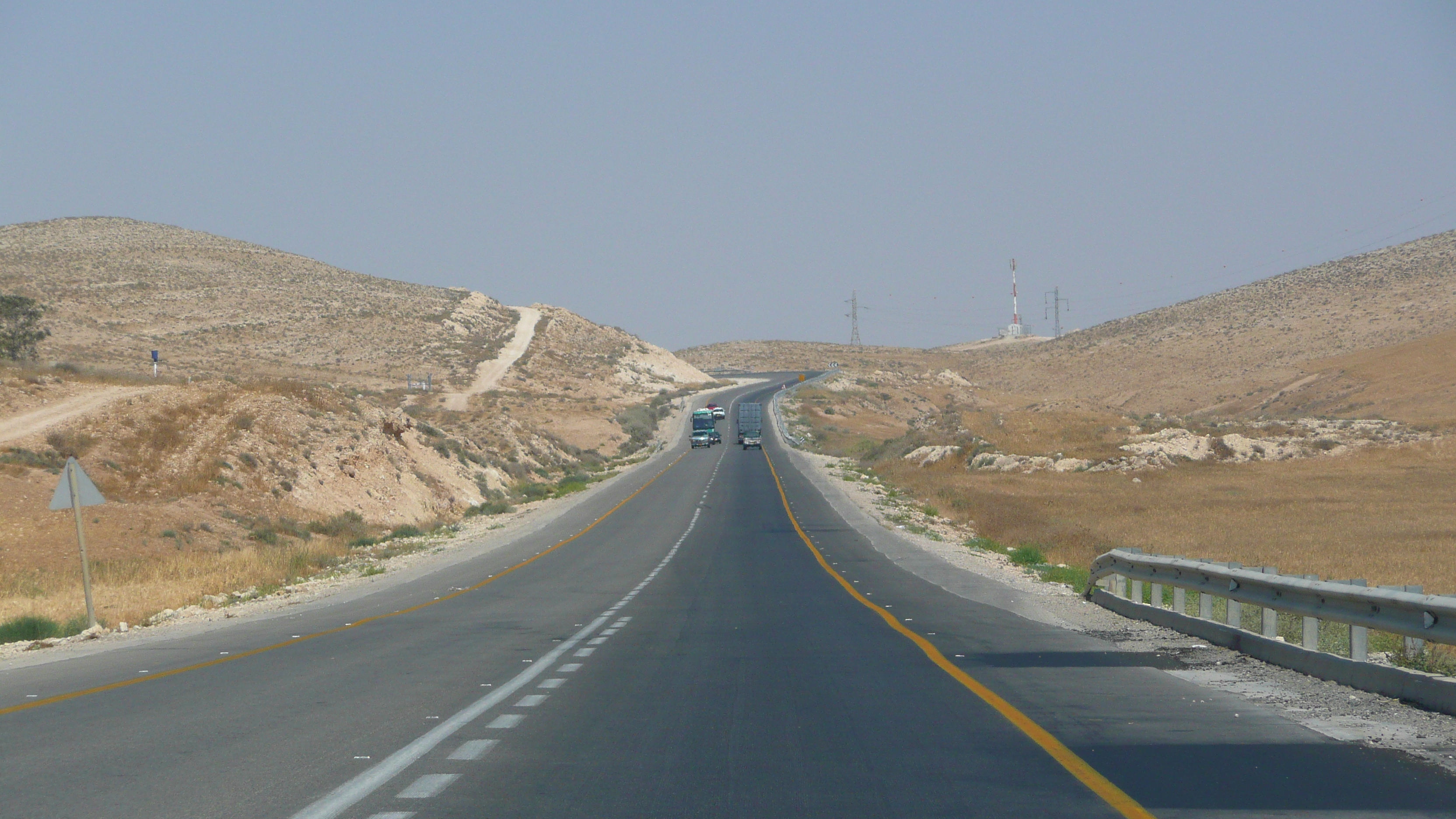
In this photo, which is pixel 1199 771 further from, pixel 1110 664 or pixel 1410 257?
pixel 1410 257

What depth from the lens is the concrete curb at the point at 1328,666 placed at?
857cm

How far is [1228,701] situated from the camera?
30.9 feet

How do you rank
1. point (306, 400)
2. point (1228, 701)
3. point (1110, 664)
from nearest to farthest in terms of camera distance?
point (1228, 701) < point (1110, 664) < point (306, 400)

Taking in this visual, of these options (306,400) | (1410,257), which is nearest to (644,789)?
(306,400)

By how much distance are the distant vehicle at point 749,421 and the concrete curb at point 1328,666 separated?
74920 millimetres

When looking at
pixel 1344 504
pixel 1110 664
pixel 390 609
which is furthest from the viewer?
pixel 1344 504

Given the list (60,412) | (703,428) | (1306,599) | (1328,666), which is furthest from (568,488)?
(1328,666)

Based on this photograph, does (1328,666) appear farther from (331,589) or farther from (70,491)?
(331,589)

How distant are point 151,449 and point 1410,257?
527 feet

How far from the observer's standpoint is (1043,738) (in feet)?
26.4

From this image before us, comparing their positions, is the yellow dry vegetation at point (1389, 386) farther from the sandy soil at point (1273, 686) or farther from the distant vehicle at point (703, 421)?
the sandy soil at point (1273, 686)

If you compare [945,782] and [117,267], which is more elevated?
[117,267]

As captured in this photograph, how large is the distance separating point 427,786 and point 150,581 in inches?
952

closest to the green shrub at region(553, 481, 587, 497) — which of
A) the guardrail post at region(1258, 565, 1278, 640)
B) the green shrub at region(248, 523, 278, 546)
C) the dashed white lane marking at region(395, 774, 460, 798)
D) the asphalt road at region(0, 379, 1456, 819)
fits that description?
the green shrub at region(248, 523, 278, 546)
